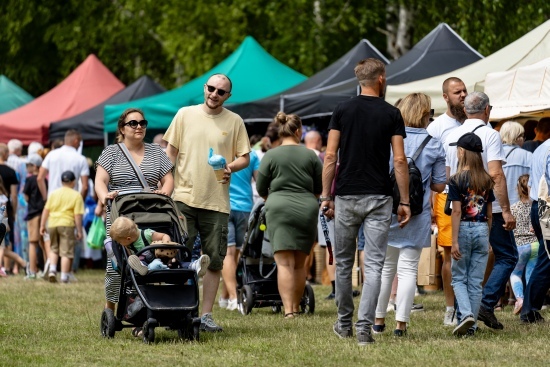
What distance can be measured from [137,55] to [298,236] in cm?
2791

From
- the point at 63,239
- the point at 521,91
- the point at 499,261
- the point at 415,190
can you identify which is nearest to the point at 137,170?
the point at 415,190

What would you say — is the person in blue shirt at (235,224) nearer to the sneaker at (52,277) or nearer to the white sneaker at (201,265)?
the white sneaker at (201,265)

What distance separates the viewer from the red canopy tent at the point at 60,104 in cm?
2350

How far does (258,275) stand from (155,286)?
3243 millimetres

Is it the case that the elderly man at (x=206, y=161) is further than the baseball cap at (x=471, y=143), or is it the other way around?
the elderly man at (x=206, y=161)

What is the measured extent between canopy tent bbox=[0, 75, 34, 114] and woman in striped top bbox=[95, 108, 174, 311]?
2006 centimetres

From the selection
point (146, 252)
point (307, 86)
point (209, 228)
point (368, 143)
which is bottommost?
point (146, 252)

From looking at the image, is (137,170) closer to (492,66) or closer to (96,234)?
(492,66)

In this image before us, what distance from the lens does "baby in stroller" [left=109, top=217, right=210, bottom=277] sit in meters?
8.96

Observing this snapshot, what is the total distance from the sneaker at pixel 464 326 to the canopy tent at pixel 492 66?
5.16 meters

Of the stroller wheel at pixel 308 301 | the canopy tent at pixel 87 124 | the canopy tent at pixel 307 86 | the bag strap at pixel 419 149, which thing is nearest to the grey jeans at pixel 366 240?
the bag strap at pixel 419 149

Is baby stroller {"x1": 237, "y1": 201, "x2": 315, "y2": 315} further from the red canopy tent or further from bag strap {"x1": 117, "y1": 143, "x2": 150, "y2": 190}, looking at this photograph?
the red canopy tent

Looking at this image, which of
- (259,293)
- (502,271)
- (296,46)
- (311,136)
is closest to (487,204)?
(502,271)

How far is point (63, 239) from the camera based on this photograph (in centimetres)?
1692
